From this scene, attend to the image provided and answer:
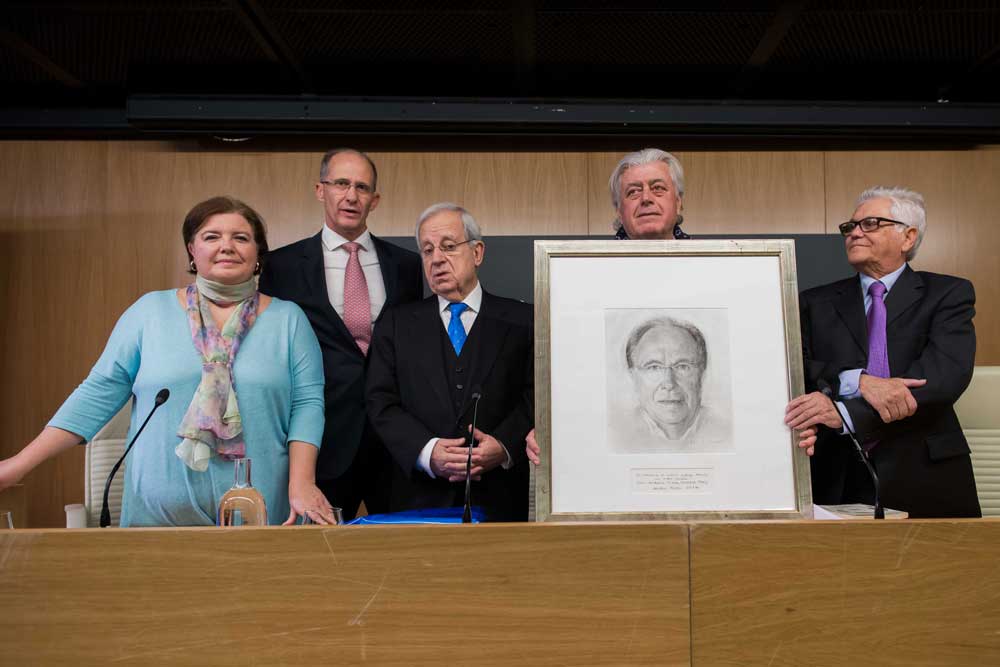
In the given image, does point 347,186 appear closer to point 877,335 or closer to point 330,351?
point 330,351

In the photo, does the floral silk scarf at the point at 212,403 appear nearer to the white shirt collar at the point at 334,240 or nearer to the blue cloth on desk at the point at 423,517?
the blue cloth on desk at the point at 423,517

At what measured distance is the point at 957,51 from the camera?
3850 millimetres

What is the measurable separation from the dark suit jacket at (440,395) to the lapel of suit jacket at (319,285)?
0.25m

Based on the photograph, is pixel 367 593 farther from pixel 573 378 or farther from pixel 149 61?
pixel 149 61

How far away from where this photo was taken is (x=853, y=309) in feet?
6.89

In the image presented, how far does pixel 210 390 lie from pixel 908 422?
1557 mm

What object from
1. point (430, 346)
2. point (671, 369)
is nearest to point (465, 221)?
point (430, 346)

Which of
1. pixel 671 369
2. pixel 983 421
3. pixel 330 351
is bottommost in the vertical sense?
pixel 983 421

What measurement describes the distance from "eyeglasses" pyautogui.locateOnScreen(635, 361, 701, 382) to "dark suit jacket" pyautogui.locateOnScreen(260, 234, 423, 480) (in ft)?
3.87

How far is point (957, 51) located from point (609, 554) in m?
3.68

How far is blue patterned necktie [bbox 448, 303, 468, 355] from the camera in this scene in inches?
81.6

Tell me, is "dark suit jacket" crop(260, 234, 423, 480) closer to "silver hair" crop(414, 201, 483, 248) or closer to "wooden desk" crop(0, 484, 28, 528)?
"silver hair" crop(414, 201, 483, 248)

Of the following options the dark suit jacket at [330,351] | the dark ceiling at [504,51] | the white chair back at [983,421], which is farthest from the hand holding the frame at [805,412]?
the dark ceiling at [504,51]

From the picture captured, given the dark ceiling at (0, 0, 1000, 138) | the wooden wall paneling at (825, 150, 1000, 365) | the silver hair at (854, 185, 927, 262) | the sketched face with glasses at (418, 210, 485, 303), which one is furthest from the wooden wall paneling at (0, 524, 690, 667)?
the wooden wall paneling at (825, 150, 1000, 365)
